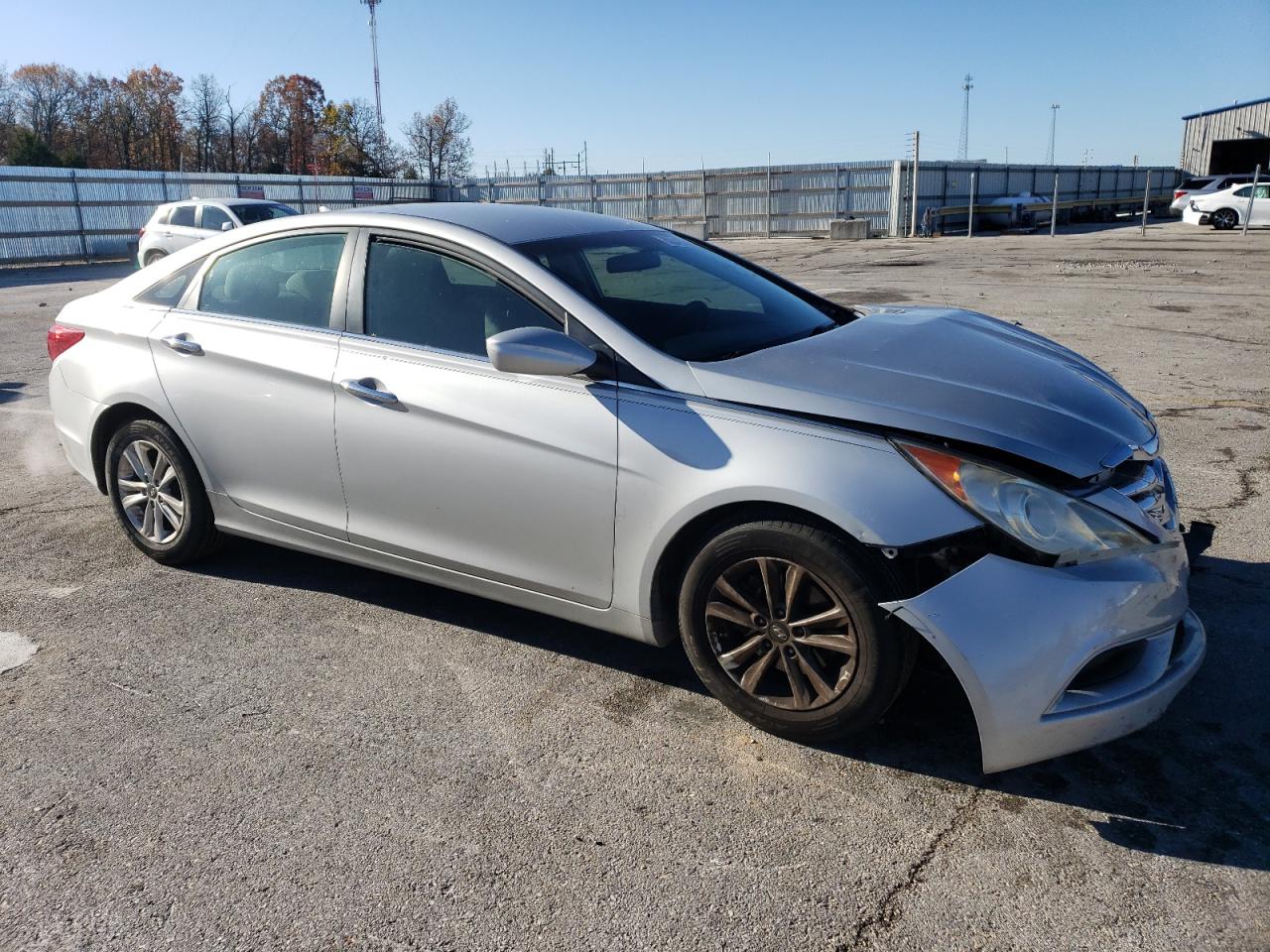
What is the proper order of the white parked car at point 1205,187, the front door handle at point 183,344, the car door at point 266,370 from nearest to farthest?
the car door at point 266,370 < the front door handle at point 183,344 < the white parked car at point 1205,187

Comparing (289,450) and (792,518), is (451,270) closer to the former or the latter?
(289,450)

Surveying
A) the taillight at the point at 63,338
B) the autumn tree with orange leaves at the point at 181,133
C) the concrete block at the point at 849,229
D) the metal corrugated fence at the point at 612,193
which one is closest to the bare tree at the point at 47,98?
the autumn tree with orange leaves at the point at 181,133

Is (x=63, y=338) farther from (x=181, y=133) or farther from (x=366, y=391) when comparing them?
(x=181, y=133)

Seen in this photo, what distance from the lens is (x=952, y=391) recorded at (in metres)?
3.12

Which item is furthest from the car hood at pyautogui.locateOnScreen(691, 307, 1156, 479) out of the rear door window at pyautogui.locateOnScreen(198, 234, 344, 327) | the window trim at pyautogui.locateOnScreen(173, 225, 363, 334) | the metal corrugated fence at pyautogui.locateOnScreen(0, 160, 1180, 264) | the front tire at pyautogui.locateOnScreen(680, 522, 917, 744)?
the metal corrugated fence at pyautogui.locateOnScreen(0, 160, 1180, 264)

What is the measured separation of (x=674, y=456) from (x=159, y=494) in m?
2.72

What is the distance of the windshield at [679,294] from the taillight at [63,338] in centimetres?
253

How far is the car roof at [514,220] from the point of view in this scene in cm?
386

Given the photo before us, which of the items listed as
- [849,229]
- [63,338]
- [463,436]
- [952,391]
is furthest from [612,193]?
[952,391]

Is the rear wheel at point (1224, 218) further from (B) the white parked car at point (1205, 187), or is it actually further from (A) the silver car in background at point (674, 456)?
(A) the silver car in background at point (674, 456)

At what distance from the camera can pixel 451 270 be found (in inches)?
150

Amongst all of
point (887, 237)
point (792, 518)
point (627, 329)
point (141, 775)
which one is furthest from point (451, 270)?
point (887, 237)

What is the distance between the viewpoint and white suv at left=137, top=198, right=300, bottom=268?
1805 centimetres

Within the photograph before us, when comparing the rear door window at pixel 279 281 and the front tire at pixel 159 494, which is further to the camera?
the front tire at pixel 159 494
